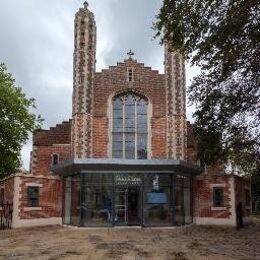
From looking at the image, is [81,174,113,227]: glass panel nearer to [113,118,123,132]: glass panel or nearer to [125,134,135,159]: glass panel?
[125,134,135,159]: glass panel

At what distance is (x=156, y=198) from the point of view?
84.9 ft

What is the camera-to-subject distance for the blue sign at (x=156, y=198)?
25.8 metres

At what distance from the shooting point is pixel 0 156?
124 feet

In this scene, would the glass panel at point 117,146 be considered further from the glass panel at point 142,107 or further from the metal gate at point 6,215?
the metal gate at point 6,215

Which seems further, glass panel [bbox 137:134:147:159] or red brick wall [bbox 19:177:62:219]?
glass panel [bbox 137:134:147:159]

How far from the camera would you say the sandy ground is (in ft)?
48.9

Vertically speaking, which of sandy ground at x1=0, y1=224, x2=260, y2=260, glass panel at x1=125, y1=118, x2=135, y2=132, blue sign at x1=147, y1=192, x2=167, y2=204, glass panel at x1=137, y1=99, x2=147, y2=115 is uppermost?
glass panel at x1=137, y1=99, x2=147, y2=115

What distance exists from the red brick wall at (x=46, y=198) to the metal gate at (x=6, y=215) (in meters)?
0.90

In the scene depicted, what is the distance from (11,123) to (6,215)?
1202cm

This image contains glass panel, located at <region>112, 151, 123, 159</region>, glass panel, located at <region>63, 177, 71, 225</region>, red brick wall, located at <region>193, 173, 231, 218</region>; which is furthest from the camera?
glass panel, located at <region>112, 151, 123, 159</region>

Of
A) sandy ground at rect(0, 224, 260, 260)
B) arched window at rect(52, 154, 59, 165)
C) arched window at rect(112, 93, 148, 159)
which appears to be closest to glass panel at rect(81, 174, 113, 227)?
sandy ground at rect(0, 224, 260, 260)

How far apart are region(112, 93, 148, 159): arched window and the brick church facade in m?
0.07

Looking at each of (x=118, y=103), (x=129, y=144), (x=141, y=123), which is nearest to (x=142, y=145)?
(x=129, y=144)

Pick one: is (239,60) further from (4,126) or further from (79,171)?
(4,126)
